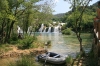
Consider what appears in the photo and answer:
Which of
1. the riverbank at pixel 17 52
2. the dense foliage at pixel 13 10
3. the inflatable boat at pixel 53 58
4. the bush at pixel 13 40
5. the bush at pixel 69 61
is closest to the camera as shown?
the bush at pixel 69 61

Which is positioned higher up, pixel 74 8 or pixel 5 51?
pixel 74 8

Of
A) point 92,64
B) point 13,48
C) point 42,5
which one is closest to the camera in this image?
point 92,64

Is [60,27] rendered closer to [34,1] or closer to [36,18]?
[36,18]

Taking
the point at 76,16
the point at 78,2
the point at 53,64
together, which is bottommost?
the point at 53,64

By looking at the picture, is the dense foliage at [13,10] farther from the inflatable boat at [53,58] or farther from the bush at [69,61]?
the bush at [69,61]

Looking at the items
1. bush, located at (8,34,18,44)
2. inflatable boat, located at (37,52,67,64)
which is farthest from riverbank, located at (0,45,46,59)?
inflatable boat, located at (37,52,67,64)

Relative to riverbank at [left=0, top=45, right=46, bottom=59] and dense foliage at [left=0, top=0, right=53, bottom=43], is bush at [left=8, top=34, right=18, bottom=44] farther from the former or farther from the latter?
riverbank at [left=0, top=45, right=46, bottom=59]

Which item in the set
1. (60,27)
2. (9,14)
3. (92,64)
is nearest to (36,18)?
(9,14)

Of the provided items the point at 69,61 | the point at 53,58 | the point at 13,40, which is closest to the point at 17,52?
the point at 13,40

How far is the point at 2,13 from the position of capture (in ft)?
93.4

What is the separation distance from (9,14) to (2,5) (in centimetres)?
158

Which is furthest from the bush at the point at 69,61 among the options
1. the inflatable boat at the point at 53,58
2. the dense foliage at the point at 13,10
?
the dense foliage at the point at 13,10

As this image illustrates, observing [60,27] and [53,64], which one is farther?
[60,27]

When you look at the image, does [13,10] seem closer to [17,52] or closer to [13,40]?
[13,40]
